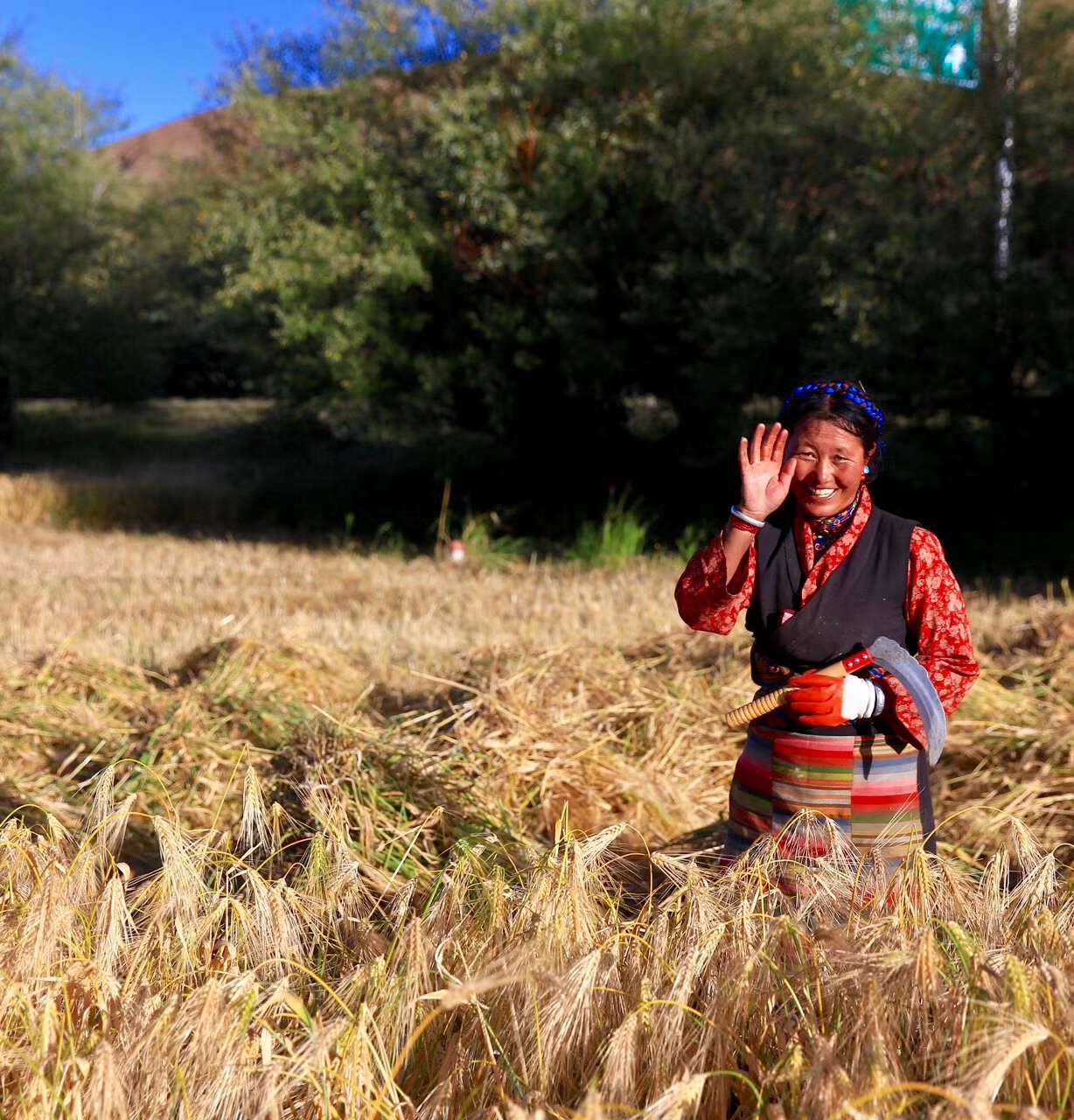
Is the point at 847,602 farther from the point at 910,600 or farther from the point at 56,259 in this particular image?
the point at 56,259

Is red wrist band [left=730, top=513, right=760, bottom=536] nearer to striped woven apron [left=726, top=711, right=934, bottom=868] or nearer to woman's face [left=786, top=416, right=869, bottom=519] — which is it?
woman's face [left=786, top=416, right=869, bottom=519]

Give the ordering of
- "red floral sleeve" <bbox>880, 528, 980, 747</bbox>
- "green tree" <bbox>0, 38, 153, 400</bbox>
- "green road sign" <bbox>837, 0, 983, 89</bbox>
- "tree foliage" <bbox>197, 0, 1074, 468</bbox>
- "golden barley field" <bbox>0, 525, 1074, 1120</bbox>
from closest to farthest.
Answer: "golden barley field" <bbox>0, 525, 1074, 1120</bbox>
"red floral sleeve" <bbox>880, 528, 980, 747</bbox>
"tree foliage" <bbox>197, 0, 1074, 468</bbox>
"green road sign" <bbox>837, 0, 983, 89</bbox>
"green tree" <bbox>0, 38, 153, 400</bbox>

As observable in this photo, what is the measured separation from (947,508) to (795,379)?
2.73 m

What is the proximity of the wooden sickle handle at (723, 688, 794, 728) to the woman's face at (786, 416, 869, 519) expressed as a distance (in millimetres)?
402

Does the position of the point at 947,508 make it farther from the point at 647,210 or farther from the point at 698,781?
the point at 698,781

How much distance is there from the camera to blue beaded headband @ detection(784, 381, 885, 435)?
2539 millimetres

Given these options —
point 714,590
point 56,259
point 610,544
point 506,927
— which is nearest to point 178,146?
point 56,259

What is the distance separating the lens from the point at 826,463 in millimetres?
2537

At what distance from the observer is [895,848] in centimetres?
263

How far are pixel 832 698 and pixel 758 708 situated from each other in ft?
0.53

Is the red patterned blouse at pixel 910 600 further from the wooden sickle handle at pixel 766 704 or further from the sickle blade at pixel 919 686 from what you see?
the wooden sickle handle at pixel 766 704

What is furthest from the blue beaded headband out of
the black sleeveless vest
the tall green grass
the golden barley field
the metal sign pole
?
the metal sign pole

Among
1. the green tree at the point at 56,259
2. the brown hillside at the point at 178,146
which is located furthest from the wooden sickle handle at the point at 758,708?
the brown hillside at the point at 178,146

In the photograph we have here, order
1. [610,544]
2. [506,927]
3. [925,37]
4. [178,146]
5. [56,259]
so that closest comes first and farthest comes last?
[506,927], [610,544], [925,37], [56,259], [178,146]
